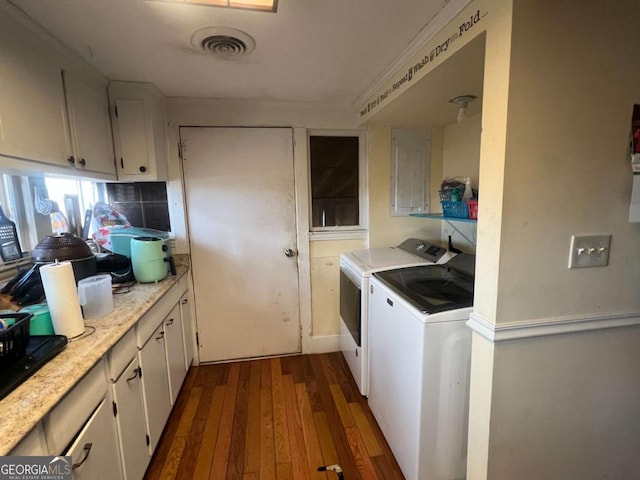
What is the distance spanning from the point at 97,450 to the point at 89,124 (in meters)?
1.61

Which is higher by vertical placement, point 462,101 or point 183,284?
point 462,101

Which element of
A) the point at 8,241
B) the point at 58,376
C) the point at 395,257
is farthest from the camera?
the point at 395,257

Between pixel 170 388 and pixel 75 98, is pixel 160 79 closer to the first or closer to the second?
pixel 75 98

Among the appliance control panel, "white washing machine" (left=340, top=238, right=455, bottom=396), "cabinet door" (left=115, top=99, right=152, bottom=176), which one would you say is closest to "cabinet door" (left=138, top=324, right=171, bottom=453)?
"cabinet door" (left=115, top=99, right=152, bottom=176)

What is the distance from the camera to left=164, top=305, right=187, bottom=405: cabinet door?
186 cm

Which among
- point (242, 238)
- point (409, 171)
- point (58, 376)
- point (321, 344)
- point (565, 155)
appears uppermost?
point (409, 171)

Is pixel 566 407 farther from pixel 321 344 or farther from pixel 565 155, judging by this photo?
pixel 321 344

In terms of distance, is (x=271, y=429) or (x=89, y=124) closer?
(x=89, y=124)

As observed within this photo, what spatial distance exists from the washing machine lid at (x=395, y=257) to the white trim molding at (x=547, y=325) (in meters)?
0.86

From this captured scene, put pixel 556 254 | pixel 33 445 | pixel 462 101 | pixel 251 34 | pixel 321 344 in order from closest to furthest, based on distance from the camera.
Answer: pixel 33 445 < pixel 556 254 < pixel 251 34 < pixel 462 101 < pixel 321 344

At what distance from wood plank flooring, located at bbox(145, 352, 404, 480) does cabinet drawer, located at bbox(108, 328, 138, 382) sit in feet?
2.33

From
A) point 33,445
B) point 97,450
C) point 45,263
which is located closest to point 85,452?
point 97,450

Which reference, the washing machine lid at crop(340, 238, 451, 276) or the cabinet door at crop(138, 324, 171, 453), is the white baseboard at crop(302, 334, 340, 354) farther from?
the cabinet door at crop(138, 324, 171, 453)

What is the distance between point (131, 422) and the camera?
1320 mm
